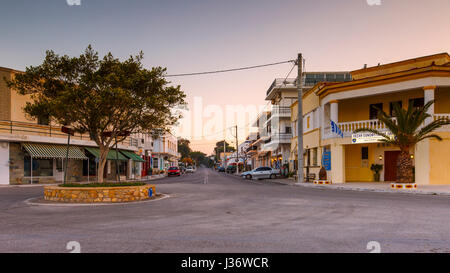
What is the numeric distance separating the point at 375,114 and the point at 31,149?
91.2 feet

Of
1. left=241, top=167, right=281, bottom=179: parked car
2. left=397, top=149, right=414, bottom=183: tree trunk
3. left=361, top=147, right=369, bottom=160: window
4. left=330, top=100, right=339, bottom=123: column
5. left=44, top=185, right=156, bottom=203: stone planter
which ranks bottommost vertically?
left=241, top=167, right=281, bottom=179: parked car

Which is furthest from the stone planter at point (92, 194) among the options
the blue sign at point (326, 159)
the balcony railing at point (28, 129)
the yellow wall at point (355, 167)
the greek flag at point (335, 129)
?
the yellow wall at point (355, 167)

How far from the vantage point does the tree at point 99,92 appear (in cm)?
1559

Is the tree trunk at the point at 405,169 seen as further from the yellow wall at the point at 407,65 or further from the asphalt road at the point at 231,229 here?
the yellow wall at the point at 407,65

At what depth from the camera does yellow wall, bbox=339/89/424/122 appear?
90.3 feet

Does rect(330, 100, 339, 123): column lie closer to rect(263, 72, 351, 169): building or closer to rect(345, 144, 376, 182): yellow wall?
rect(345, 144, 376, 182): yellow wall

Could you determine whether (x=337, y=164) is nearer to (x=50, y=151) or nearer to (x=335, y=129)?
(x=335, y=129)

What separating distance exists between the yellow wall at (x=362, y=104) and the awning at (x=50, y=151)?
2363 cm

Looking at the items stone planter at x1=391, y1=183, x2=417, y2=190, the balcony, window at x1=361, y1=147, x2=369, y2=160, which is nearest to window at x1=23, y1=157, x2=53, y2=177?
the balcony

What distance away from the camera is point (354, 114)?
30109 millimetres
